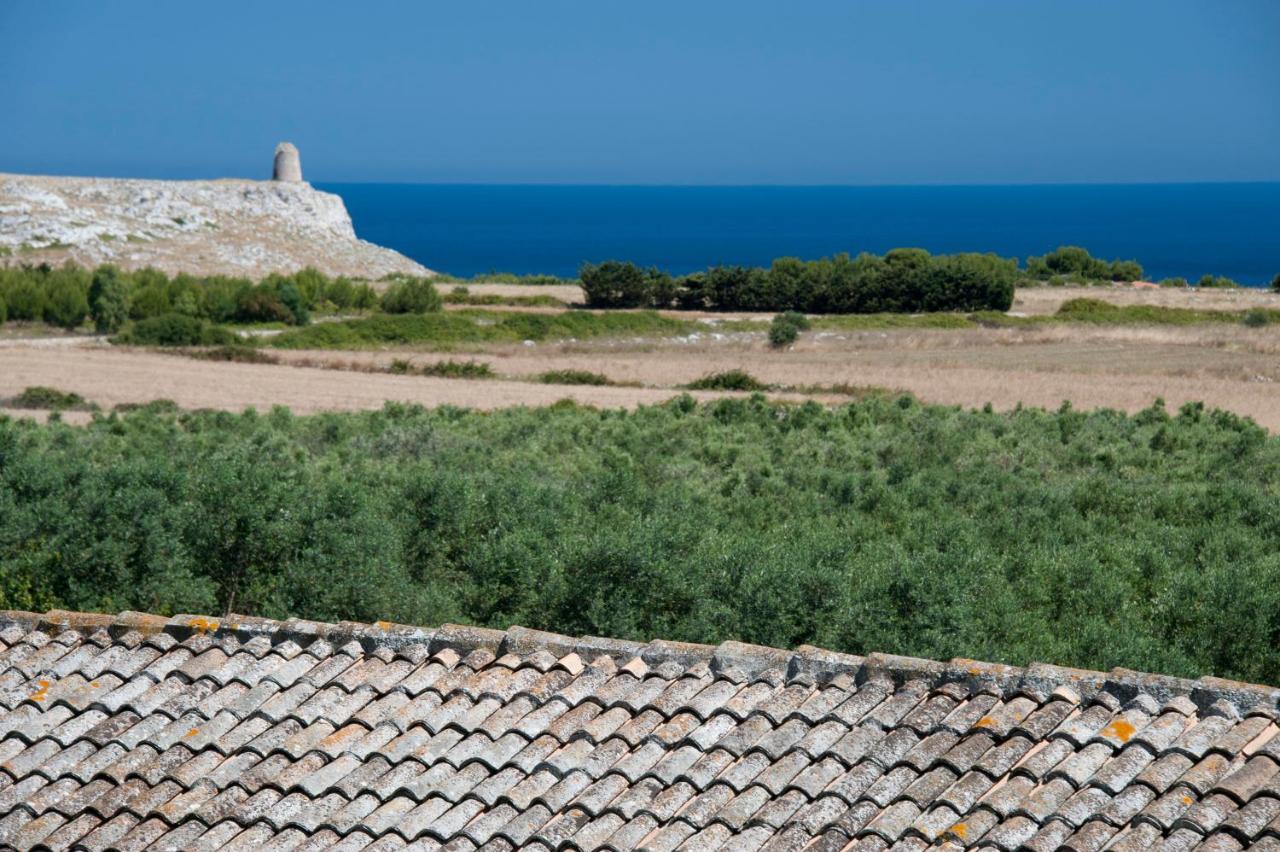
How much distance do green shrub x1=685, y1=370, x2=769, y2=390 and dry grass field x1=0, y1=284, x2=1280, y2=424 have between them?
3.61 feet

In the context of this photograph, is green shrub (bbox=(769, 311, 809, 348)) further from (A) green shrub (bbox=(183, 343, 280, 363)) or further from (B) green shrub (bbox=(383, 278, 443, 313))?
(A) green shrub (bbox=(183, 343, 280, 363))

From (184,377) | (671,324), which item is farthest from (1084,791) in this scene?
(671,324)

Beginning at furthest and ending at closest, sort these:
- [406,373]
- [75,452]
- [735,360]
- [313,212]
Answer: [313,212] < [735,360] < [406,373] < [75,452]

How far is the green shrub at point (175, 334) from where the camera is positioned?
A: 5884 centimetres

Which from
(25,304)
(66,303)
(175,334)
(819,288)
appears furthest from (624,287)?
(25,304)

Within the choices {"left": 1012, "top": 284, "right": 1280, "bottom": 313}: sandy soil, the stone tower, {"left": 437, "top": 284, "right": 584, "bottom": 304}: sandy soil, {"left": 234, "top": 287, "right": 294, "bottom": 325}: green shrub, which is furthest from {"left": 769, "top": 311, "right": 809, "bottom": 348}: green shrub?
the stone tower

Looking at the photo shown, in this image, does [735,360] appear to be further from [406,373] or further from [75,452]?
[75,452]

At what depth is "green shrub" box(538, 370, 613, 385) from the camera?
4772cm

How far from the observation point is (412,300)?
70.1 m

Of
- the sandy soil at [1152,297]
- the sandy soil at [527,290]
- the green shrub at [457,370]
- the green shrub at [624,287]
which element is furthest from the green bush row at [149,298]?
the sandy soil at [1152,297]

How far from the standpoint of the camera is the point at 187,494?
15.0 meters

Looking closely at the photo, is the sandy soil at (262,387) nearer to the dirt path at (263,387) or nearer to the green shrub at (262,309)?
the dirt path at (263,387)

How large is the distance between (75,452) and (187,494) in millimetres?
11037

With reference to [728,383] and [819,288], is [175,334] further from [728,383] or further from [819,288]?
[819,288]
